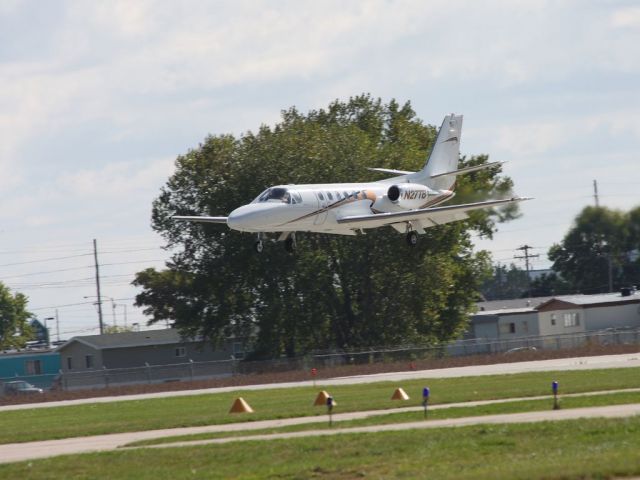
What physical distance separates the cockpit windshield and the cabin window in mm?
55420

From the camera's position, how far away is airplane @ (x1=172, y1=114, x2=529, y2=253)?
4159 centimetres

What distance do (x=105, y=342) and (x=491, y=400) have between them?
57.2 meters

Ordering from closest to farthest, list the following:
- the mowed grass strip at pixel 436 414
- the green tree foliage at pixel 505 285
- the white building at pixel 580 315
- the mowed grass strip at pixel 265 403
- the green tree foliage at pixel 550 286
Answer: the mowed grass strip at pixel 436 414 → the mowed grass strip at pixel 265 403 → the white building at pixel 580 315 → the green tree foliage at pixel 550 286 → the green tree foliage at pixel 505 285

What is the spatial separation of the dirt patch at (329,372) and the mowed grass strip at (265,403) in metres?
8.02

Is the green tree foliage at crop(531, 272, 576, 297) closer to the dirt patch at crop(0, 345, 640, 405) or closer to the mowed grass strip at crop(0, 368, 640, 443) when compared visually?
the dirt patch at crop(0, 345, 640, 405)

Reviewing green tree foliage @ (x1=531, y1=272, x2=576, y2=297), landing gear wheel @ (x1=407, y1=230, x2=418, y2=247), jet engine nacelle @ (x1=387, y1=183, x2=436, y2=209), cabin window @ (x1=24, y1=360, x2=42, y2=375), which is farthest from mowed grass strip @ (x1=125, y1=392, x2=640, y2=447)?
green tree foliage @ (x1=531, y1=272, x2=576, y2=297)

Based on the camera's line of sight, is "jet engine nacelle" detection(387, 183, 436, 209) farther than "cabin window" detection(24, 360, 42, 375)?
No

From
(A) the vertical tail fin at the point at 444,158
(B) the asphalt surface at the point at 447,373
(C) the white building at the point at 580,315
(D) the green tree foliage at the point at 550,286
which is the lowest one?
(B) the asphalt surface at the point at 447,373

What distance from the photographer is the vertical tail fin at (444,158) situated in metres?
51.8

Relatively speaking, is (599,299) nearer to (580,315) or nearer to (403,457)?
(580,315)

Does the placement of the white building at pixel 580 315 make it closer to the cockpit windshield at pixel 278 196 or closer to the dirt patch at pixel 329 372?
the dirt patch at pixel 329 372

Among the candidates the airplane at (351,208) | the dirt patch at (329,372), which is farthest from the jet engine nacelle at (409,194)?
the dirt patch at (329,372)

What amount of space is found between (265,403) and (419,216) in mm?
12477

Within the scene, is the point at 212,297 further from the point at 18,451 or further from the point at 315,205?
the point at 18,451
